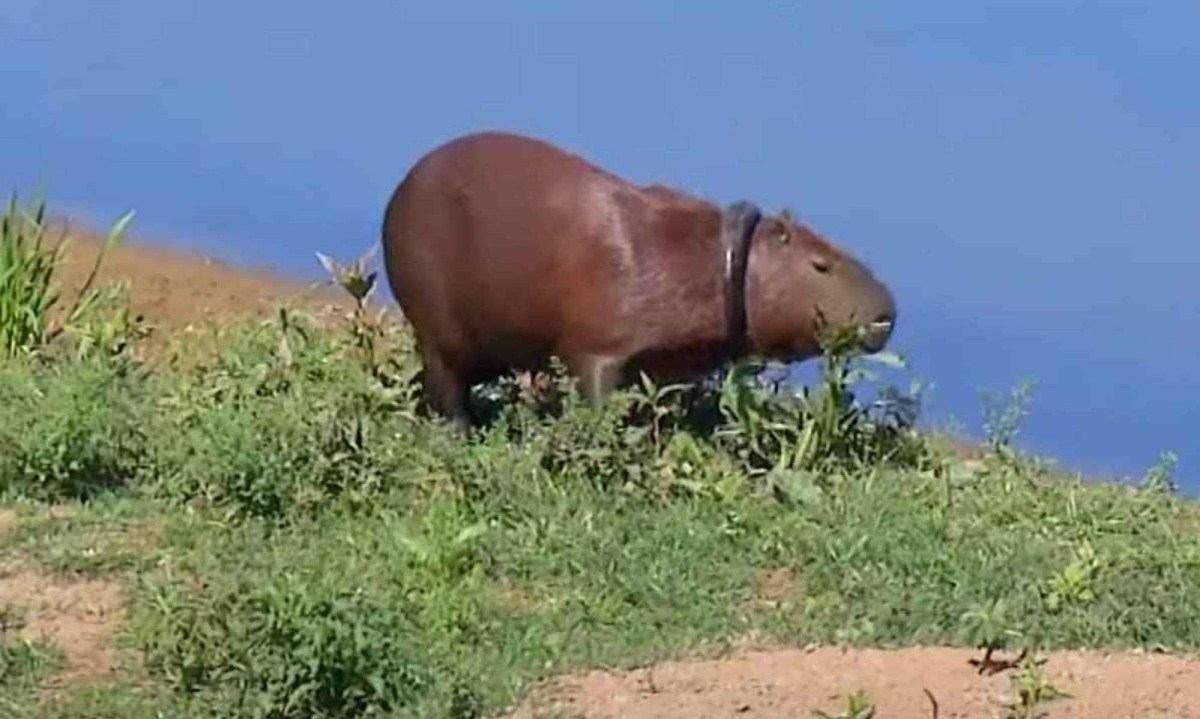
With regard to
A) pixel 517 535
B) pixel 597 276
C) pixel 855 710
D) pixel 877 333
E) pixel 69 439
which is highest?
pixel 597 276

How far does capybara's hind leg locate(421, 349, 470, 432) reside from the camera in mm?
7578

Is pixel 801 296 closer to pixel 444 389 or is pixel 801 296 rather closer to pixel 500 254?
pixel 500 254

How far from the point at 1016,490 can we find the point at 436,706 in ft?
7.79

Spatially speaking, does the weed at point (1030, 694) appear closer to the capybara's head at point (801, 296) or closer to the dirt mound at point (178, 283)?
the capybara's head at point (801, 296)

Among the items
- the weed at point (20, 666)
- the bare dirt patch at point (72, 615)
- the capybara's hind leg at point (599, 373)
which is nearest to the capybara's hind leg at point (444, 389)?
the capybara's hind leg at point (599, 373)

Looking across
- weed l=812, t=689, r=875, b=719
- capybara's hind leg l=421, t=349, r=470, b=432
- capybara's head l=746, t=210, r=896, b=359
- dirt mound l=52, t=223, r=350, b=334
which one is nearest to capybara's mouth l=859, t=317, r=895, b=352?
capybara's head l=746, t=210, r=896, b=359

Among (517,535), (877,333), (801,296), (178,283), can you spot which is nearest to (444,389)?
(801,296)

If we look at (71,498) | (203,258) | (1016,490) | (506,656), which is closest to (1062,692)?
(506,656)

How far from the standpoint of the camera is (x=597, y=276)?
23.7ft

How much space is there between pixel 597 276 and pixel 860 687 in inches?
95.0

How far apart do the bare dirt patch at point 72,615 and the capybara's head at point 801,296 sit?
2098 millimetres

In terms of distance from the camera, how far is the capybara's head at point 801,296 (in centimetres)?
729

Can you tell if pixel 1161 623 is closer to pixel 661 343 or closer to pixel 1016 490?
pixel 1016 490

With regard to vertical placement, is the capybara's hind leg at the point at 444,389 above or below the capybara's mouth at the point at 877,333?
below
